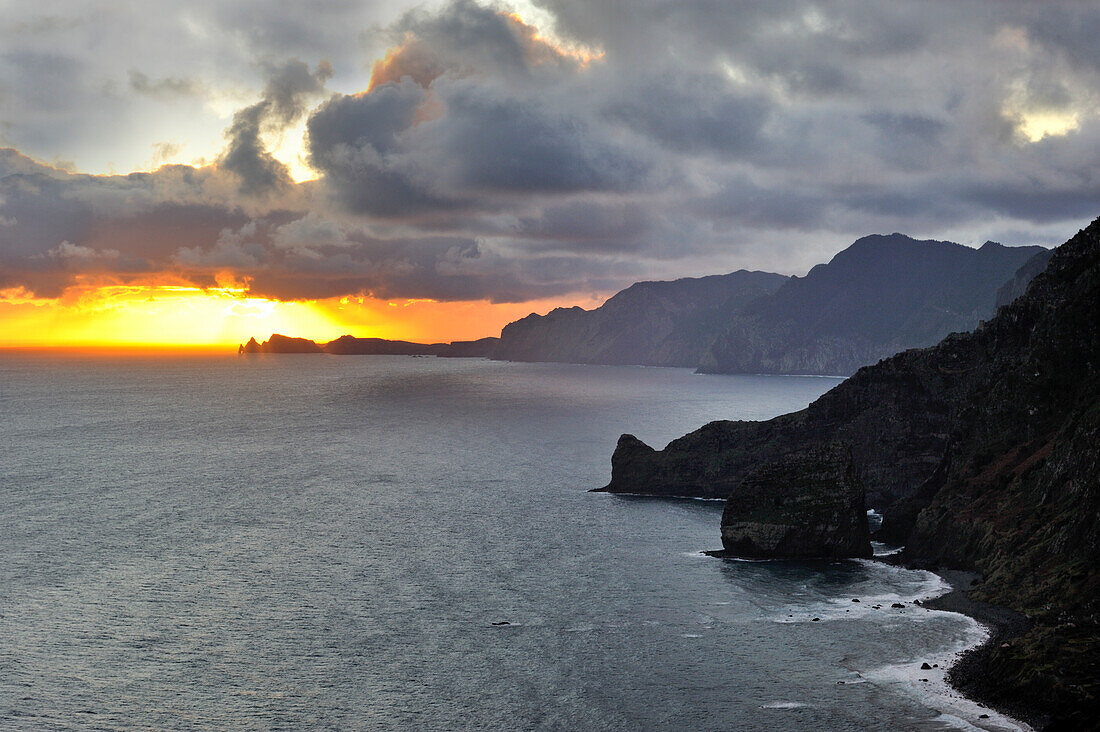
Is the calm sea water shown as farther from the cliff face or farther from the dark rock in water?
the cliff face

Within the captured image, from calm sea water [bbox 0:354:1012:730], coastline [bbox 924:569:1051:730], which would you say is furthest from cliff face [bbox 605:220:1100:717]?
calm sea water [bbox 0:354:1012:730]

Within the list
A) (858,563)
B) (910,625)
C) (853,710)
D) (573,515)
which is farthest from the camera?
(573,515)

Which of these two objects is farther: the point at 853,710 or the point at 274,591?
the point at 274,591

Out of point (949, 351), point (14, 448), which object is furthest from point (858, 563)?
point (14, 448)

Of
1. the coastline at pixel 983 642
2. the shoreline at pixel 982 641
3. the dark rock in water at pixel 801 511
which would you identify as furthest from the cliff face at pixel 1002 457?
the dark rock in water at pixel 801 511

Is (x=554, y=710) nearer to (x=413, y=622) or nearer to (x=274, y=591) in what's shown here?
(x=413, y=622)

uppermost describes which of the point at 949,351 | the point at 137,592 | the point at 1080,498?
the point at 949,351

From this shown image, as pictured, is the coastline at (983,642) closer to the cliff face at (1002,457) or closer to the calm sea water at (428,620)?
the cliff face at (1002,457)

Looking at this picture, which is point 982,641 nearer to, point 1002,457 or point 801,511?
point 801,511
